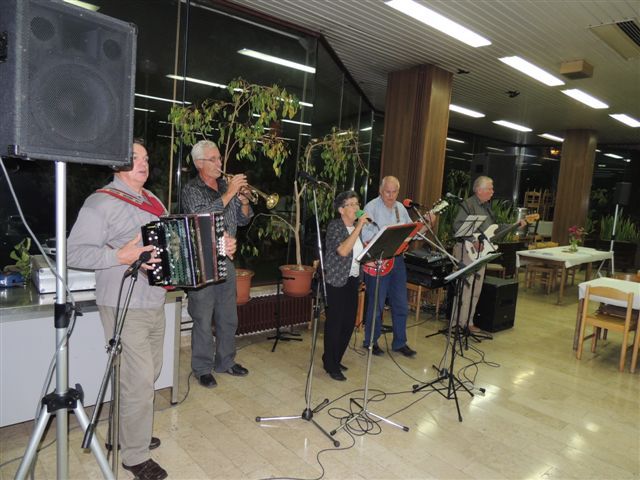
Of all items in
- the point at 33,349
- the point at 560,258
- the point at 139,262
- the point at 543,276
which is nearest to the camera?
the point at 139,262

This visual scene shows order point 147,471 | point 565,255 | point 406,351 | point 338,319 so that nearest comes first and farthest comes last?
point 147,471
point 338,319
point 406,351
point 565,255

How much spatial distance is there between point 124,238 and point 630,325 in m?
4.90

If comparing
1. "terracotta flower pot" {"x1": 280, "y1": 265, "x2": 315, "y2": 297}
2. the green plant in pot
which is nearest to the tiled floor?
"terracotta flower pot" {"x1": 280, "y1": 265, "x2": 315, "y2": 297}

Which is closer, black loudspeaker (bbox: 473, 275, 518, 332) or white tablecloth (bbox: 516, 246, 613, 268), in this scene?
black loudspeaker (bbox: 473, 275, 518, 332)

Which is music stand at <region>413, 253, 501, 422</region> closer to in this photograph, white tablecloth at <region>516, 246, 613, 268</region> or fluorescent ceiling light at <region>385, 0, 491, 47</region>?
fluorescent ceiling light at <region>385, 0, 491, 47</region>

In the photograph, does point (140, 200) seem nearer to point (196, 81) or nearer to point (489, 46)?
point (196, 81)

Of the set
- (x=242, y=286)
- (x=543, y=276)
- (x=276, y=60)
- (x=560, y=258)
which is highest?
(x=276, y=60)

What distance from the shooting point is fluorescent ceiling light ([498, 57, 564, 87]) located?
6.01 meters

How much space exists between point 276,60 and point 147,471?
4359 mm

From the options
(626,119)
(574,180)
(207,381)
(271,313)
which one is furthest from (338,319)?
(574,180)

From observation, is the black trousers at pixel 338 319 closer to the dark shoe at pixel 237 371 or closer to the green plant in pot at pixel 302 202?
the dark shoe at pixel 237 371

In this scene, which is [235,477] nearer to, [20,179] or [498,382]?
[498,382]

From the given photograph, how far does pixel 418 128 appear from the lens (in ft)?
21.1

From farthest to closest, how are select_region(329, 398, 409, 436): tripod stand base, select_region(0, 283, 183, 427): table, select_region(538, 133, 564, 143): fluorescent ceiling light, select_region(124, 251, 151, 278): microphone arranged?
1. select_region(538, 133, 564, 143): fluorescent ceiling light
2. select_region(329, 398, 409, 436): tripod stand base
3. select_region(0, 283, 183, 427): table
4. select_region(124, 251, 151, 278): microphone
